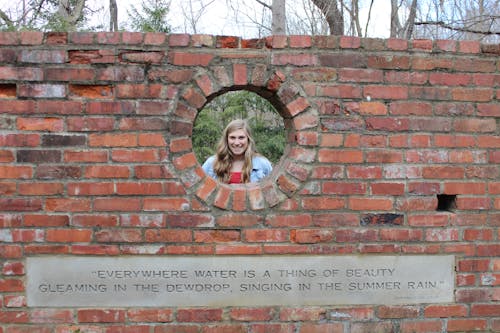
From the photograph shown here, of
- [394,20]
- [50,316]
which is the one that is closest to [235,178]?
[50,316]

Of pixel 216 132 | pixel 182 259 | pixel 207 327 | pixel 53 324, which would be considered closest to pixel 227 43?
pixel 182 259

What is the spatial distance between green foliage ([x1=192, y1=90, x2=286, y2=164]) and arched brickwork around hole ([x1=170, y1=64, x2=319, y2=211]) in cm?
616

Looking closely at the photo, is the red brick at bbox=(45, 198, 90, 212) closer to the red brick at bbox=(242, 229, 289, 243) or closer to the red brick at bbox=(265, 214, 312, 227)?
the red brick at bbox=(242, 229, 289, 243)

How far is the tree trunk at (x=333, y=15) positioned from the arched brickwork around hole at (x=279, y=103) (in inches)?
256

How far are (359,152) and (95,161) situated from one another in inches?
58.5

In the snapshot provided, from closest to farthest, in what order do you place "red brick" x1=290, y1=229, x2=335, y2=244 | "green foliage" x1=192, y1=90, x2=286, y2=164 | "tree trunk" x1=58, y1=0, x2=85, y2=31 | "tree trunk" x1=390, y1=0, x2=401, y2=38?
"red brick" x1=290, y1=229, x2=335, y2=244, "tree trunk" x1=58, y1=0, x2=85, y2=31, "tree trunk" x1=390, y1=0, x2=401, y2=38, "green foliage" x1=192, y1=90, x2=286, y2=164

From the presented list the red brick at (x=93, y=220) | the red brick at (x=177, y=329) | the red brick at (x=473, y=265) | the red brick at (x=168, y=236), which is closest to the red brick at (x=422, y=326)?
the red brick at (x=473, y=265)

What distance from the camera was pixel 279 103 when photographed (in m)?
2.70

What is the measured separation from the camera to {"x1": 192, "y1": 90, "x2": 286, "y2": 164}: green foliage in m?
9.04

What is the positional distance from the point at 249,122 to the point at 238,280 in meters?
6.87

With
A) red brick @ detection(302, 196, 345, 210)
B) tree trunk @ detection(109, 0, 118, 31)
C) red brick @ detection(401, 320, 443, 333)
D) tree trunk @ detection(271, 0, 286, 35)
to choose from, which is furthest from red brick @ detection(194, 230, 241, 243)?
tree trunk @ detection(109, 0, 118, 31)

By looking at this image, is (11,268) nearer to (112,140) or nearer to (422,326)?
(112,140)

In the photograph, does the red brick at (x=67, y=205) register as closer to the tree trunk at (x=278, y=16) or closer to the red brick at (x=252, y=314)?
the red brick at (x=252, y=314)

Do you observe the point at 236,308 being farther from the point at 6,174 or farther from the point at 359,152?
the point at 6,174
